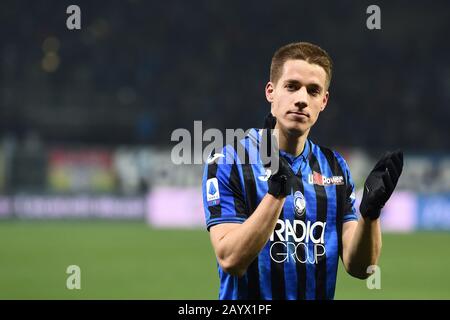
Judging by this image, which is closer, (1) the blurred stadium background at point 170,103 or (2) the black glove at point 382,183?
(2) the black glove at point 382,183

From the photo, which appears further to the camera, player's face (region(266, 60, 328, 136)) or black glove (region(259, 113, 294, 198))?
player's face (region(266, 60, 328, 136))

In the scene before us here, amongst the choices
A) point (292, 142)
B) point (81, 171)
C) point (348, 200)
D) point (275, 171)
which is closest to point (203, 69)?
point (81, 171)

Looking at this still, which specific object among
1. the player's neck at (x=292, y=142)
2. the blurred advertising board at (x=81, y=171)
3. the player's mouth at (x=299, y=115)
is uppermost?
the blurred advertising board at (x=81, y=171)

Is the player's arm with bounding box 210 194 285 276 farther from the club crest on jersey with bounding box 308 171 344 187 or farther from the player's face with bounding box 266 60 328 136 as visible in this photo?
the club crest on jersey with bounding box 308 171 344 187

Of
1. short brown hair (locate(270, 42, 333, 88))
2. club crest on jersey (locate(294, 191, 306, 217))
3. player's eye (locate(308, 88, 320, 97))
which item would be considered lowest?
club crest on jersey (locate(294, 191, 306, 217))

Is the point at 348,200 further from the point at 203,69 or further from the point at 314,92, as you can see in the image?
the point at 203,69

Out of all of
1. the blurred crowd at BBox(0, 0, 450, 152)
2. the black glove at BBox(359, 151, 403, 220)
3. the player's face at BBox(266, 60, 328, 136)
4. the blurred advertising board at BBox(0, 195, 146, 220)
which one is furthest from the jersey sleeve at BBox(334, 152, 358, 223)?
the blurred crowd at BBox(0, 0, 450, 152)

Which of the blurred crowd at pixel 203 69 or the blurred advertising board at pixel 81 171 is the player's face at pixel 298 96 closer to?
the blurred advertising board at pixel 81 171

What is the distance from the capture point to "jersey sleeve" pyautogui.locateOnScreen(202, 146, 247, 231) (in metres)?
3.67

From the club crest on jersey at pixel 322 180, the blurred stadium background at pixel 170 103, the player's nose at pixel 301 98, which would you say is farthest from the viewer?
the blurred stadium background at pixel 170 103

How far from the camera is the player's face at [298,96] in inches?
137

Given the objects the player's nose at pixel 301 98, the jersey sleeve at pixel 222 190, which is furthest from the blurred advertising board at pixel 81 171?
the player's nose at pixel 301 98

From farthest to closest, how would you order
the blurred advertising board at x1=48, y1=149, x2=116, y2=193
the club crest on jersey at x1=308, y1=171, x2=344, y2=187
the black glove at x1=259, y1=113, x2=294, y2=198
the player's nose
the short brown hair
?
the blurred advertising board at x1=48, y1=149, x2=116, y2=193
the club crest on jersey at x1=308, y1=171, x2=344, y2=187
the short brown hair
the player's nose
the black glove at x1=259, y1=113, x2=294, y2=198
